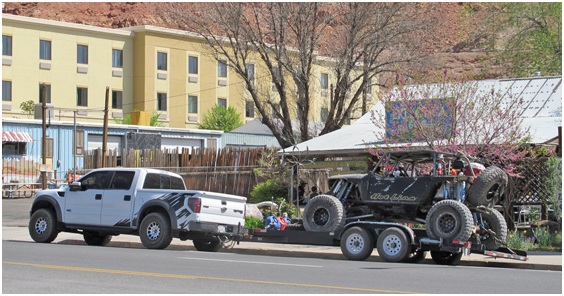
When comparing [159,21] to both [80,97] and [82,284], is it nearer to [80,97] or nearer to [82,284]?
[80,97]

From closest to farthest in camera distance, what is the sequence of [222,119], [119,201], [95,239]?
[119,201]
[95,239]
[222,119]

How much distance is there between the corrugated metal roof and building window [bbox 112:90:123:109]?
40943 mm

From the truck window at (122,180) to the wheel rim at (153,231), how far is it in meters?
1.24

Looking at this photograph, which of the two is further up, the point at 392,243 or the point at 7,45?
the point at 7,45

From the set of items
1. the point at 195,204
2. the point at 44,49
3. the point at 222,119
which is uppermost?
the point at 44,49

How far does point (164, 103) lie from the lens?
7450 cm

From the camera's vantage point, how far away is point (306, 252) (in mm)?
20688

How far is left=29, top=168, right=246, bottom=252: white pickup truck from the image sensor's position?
20547 mm

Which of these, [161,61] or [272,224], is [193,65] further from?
[272,224]

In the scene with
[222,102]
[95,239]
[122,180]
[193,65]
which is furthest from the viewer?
[222,102]

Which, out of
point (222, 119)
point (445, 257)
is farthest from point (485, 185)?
point (222, 119)

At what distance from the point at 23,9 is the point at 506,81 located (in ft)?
297

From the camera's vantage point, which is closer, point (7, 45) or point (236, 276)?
point (236, 276)

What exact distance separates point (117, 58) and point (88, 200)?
50.6 m
